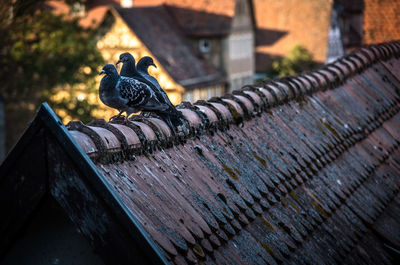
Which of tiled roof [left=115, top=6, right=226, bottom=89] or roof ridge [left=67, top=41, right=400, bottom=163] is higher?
roof ridge [left=67, top=41, right=400, bottom=163]

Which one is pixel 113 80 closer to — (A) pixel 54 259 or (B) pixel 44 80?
(A) pixel 54 259

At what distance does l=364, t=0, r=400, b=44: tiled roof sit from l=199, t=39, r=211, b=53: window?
Answer: 2493cm

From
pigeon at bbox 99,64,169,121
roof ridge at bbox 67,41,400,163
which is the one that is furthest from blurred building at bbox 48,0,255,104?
pigeon at bbox 99,64,169,121

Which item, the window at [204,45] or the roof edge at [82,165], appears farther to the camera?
the window at [204,45]

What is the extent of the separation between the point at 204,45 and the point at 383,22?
25.8 metres

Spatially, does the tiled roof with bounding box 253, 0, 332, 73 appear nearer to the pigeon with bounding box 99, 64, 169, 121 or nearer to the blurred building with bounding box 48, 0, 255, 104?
the blurred building with bounding box 48, 0, 255, 104

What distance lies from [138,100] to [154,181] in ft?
3.14

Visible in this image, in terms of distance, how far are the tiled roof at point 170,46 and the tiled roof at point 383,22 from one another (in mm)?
18053

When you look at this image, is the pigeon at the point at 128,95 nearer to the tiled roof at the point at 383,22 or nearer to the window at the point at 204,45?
the tiled roof at the point at 383,22

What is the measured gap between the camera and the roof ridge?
10.4 ft

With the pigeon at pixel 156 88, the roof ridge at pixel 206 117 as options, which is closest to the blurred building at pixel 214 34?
the roof ridge at pixel 206 117

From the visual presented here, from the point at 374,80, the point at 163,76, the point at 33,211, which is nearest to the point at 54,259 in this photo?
the point at 33,211

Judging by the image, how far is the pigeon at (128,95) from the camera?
4.15 metres

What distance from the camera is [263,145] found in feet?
15.7
